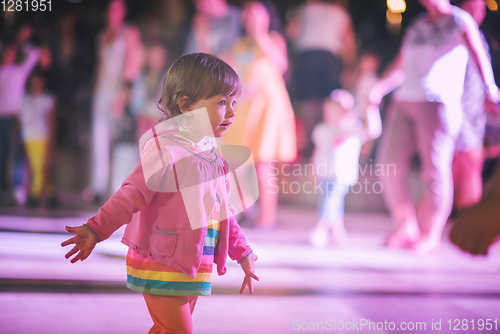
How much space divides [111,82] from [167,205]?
2930 millimetres

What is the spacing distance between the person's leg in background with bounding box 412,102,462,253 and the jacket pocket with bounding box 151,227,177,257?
190 cm

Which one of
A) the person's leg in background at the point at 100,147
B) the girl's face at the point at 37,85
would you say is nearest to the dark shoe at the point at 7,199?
the person's leg in background at the point at 100,147

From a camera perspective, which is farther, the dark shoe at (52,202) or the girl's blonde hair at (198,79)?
the dark shoe at (52,202)

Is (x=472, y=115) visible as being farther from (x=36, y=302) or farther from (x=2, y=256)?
(x=2, y=256)

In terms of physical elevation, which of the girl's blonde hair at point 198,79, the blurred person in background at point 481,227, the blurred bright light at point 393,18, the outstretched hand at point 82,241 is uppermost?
the blurred bright light at point 393,18

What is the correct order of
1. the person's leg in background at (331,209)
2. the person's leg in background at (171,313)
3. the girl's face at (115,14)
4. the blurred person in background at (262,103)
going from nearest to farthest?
the person's leg in background at (171,313)
the person's leg in background at (331,209)
the blurred person in background at (262,103)
the girl's face at (115,14)

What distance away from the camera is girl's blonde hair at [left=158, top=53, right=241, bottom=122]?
0.89 m

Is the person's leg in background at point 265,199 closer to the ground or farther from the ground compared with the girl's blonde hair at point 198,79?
closer to the ground

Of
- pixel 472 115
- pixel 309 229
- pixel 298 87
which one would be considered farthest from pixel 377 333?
pixel 298 87

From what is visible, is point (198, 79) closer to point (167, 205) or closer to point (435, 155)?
point (167, 205)

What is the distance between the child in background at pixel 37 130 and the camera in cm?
358

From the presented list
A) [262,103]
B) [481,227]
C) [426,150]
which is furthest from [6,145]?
[481,227]

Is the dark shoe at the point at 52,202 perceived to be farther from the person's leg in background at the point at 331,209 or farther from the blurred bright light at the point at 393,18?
the blurred bright light at the point at 393,18

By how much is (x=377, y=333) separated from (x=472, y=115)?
1704mm
